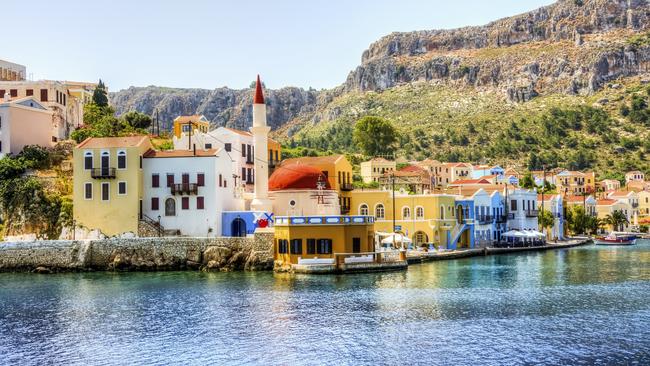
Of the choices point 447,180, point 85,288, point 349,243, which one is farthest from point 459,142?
point 85,288

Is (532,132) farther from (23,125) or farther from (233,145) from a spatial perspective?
(23,125)

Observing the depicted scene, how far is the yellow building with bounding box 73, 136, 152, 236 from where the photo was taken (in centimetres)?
5938

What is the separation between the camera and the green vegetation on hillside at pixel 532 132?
140 metres

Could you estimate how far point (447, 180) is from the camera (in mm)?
123125

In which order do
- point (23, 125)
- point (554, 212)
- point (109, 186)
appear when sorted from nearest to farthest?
point (109, 186) < point (23, 125) < point (554, 212)

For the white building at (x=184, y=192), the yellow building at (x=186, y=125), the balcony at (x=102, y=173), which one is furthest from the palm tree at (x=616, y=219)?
the balcony at (x=102, y=173)

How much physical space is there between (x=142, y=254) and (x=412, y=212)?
24858 millimetres

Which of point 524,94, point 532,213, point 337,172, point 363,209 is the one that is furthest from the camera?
point 524,94

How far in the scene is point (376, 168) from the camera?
112 m

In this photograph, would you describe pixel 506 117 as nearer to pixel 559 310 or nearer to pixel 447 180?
pixel 447 180

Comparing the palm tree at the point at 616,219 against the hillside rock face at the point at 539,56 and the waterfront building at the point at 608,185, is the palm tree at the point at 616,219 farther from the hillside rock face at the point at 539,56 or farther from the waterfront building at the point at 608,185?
the hillside rock face at the point at 539,56

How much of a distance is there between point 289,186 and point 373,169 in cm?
4840

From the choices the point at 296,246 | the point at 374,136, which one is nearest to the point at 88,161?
the point at 296,246

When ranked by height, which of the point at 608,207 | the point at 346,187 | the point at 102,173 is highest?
the point at 102,173
